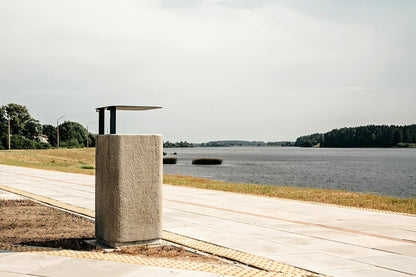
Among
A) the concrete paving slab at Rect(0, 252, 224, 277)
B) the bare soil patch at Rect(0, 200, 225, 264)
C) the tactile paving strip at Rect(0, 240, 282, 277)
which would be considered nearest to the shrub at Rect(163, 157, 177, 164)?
the bare soil patch at Rect(0, 200, 225, 264)

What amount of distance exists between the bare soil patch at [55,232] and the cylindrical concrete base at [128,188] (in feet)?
0.89

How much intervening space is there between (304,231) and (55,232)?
14.7 ft

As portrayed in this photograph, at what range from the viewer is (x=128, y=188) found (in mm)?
6293

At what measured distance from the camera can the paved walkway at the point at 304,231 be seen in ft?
19.1

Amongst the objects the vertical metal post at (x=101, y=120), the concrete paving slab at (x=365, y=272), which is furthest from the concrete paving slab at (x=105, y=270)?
the vertical metal post at (x=101, y=120)

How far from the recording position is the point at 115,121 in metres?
6.81

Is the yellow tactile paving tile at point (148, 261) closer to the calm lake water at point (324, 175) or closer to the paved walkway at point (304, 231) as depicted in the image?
the paved walkway at point (304, 231)

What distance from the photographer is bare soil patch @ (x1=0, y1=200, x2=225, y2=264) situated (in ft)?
20.3

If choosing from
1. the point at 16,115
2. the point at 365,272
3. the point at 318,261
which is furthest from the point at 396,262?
the point at 16,115

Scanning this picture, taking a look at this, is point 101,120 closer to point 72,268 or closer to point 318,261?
point 72,268

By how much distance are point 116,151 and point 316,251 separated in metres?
3.25

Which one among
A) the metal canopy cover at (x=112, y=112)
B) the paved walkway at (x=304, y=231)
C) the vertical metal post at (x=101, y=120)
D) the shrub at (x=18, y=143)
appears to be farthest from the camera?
the shrub at (x=18, y=143)

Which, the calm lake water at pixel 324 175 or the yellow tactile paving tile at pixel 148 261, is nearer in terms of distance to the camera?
the yellow tactile paving tile at pixel 148 261

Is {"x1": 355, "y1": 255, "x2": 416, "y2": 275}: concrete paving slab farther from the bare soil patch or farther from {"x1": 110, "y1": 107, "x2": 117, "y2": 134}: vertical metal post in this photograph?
{"x1": 110, "y1": 107, "x2": 117, "y2": 134}: vertical metal post
